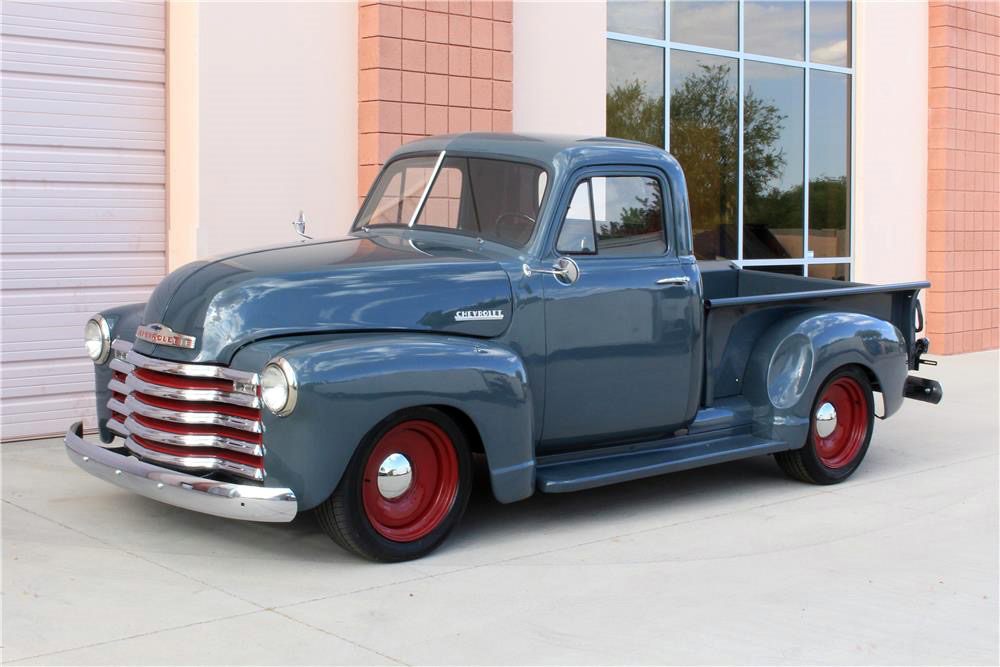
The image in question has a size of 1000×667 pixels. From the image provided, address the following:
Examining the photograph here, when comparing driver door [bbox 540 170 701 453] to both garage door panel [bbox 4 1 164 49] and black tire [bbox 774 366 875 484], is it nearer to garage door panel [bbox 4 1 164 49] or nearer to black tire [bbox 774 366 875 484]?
black tire [bbox 774 366 875 484]

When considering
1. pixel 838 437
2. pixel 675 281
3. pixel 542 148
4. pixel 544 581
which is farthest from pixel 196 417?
pixel 838 437

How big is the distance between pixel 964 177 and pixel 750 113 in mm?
3401

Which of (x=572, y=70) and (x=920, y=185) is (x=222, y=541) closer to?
(x=572, y=70)

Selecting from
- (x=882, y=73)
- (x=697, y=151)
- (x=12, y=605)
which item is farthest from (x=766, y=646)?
(x=882, y=73)

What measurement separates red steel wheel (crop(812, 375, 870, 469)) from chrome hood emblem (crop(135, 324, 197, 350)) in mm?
3678

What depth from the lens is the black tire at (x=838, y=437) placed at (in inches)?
272

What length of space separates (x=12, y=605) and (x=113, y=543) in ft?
2.84

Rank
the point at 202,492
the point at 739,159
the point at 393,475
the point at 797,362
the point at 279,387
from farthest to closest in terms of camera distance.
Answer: the point at 739,159 → the point at 797,362 → the point at 393,475 → the point at 202,492 → the point at 279,387

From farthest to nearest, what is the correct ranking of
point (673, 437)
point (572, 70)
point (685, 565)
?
point (572, 70), point (673, 437), point (685, 565)

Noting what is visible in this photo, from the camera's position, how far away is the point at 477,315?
5.60 metres

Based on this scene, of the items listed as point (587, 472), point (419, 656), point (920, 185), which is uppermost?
point (920, 185)

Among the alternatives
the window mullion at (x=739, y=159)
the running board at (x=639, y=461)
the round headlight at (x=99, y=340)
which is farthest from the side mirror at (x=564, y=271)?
the window mullion at (x=739, y=159)

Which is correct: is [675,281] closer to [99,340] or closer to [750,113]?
[99,340]

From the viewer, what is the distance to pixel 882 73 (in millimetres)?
13625
